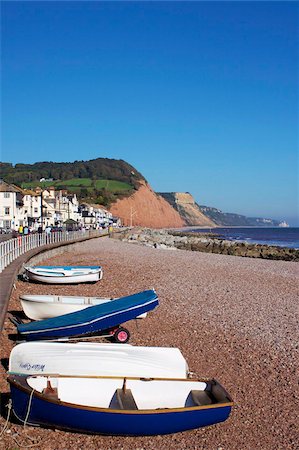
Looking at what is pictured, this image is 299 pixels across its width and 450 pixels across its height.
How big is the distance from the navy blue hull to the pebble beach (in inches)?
6.9

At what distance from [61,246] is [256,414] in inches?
1099

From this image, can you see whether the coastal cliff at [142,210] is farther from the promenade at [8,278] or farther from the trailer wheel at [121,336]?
the trailer wheel at [121,336]

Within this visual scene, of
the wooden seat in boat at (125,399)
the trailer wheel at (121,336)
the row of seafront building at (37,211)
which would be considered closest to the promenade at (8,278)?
the trailer wheel at (121,336)

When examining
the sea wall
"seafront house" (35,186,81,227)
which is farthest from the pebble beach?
"seafront house" (35,186,81,227)

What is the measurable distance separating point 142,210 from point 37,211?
323 feet

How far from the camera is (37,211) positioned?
7419 centimetres

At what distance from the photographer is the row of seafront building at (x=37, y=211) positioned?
61.0 metres

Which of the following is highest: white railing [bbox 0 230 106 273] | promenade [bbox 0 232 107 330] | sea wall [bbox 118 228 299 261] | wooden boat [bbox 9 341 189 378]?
white railing [bbox 0 230 106 273]

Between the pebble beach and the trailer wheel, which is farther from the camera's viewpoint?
the trailer wheel

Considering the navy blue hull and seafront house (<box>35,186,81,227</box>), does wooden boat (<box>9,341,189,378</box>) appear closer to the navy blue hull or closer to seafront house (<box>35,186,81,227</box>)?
the navy blue hull

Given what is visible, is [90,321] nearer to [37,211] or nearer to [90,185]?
[37,211]

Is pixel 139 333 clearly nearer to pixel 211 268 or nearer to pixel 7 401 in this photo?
pixel 7 401

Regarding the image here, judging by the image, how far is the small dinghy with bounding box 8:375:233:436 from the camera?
6.26m

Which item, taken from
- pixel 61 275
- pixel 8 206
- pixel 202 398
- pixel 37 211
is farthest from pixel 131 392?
pixel 37 211
